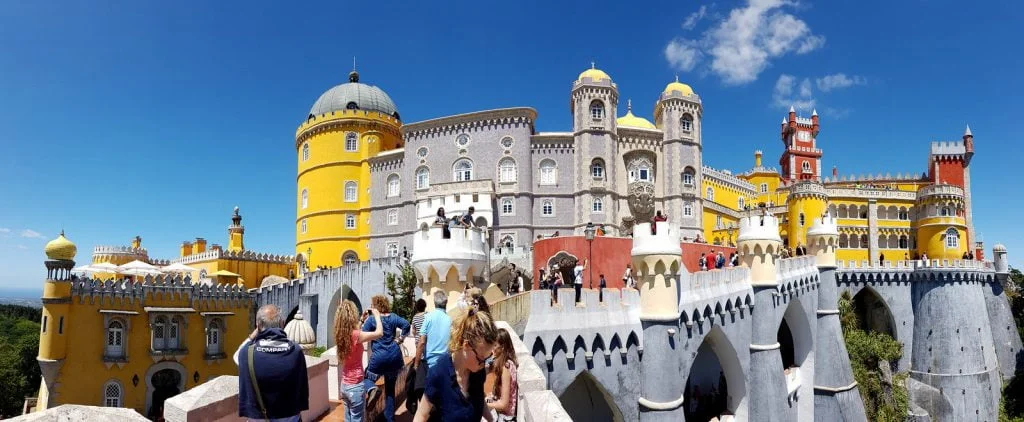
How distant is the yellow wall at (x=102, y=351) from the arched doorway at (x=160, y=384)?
0.70 ft

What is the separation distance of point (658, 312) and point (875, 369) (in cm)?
3015

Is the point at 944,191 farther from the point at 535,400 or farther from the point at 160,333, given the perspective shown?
the point at 160,333

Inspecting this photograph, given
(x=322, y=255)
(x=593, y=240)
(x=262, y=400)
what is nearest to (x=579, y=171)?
(x=593, y=240)

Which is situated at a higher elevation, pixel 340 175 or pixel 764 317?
pixel 340 175

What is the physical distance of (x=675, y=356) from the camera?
15453mm

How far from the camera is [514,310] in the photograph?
43.9 feet

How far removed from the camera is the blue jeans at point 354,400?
6.46m

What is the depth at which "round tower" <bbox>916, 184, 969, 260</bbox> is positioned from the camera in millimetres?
44094

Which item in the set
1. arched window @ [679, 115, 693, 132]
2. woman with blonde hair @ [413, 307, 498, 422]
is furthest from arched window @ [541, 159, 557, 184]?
woman with blonde hair @ [413, 307, 498, 422]

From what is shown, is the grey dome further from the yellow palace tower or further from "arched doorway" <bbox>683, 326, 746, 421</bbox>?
"arched doorway" <bbox>683, 326, 746, 421</bbox>

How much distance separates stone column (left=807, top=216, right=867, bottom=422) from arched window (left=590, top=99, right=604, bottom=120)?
14737mm

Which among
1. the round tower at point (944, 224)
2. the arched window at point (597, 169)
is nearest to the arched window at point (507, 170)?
the arched window at point (597, 169)

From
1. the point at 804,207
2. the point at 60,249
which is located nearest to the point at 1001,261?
the point at 804,207

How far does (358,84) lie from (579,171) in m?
21.6
